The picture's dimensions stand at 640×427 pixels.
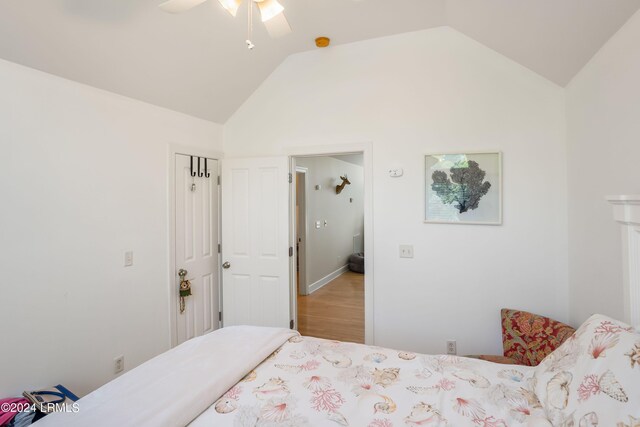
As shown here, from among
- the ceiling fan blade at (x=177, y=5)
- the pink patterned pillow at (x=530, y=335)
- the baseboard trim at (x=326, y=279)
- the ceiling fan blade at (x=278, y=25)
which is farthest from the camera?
the baseboard trim at (x=326, y=279)

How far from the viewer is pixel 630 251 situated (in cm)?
137

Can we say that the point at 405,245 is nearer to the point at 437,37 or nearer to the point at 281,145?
the point at 281,145

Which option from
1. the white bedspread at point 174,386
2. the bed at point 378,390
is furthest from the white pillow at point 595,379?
the white bedspread at point 174,386

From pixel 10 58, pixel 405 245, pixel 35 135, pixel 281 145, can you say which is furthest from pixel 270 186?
pixel 10 58

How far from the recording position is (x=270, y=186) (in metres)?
3.16

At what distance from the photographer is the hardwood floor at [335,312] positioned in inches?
144

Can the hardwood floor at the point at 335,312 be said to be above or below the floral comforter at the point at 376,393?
below

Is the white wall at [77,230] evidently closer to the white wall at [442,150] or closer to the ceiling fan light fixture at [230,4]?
the ceiling fan light fixture at [230,4]

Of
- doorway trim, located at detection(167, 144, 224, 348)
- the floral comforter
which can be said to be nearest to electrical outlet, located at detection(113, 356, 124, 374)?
doorway trim, located at detection(167, 144, 224, 348)

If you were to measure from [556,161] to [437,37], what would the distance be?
138 centimetres

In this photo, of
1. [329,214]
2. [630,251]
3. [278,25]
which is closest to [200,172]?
[278,25]

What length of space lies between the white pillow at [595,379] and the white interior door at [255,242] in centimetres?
227

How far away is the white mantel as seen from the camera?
131cm

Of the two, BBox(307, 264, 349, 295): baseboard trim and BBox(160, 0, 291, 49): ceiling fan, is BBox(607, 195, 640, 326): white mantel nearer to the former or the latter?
BBox(160, 0, 291, 49): ceiling fan
